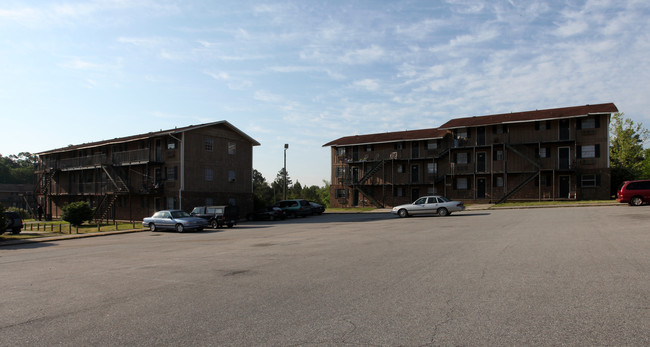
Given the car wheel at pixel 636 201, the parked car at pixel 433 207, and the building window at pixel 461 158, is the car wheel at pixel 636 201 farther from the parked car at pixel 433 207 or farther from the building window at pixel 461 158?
the building window at pixel 461 158

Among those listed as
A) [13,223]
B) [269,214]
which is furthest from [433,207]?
[13,223]

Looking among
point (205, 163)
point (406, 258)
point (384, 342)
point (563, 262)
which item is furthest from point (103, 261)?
point (205, 163)

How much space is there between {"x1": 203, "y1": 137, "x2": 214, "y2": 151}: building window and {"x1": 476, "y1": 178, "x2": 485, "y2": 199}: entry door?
28700 millimetres

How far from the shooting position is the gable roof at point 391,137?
169ft

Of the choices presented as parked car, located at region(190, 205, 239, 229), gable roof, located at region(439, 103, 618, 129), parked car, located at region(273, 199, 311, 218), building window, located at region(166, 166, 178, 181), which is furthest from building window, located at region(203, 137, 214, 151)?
gable roof, located at region(439, 103, 618, 129)

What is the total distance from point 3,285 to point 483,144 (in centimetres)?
4574

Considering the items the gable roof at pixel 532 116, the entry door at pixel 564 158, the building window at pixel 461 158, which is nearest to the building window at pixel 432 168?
the building window at pixel 461 158

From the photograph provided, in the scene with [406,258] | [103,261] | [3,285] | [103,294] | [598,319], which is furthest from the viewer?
[103,261]

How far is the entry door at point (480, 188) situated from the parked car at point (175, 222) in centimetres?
3174

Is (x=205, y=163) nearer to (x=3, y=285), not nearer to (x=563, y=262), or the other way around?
(x=3, y=285)

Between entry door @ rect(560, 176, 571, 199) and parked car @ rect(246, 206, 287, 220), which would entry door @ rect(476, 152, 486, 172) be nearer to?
entry door @ rect(560, 176, 571, 199)

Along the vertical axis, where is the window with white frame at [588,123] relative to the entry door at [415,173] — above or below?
above

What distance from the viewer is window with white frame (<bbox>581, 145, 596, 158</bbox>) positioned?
140 feet

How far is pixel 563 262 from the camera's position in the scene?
383 inches
